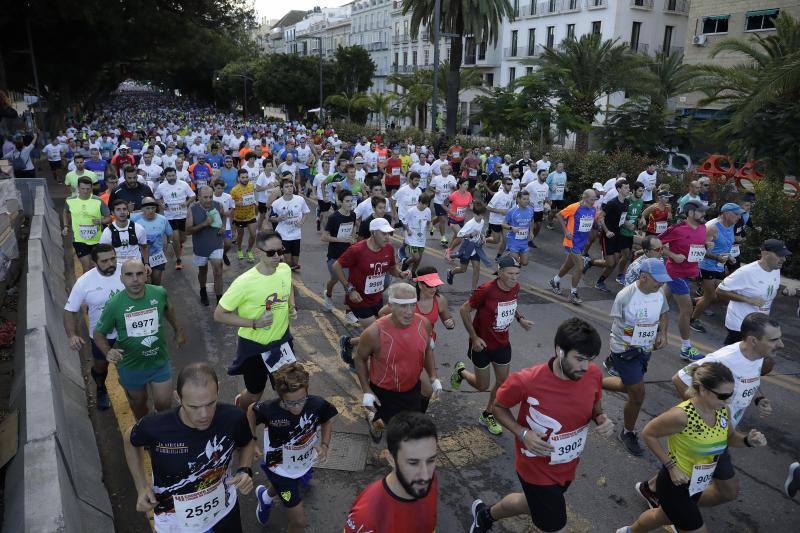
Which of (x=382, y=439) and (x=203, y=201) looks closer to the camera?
(x=382, y=439)

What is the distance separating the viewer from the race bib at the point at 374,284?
23.0 ft

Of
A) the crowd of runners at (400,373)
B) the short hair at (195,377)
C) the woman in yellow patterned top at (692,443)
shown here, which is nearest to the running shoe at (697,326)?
the crowd of runners at (400,373)

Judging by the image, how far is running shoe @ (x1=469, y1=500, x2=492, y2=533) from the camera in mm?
Answer: 4293

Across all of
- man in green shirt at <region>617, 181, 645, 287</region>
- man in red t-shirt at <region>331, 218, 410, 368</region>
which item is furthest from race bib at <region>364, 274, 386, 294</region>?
man in green shirt at <region>617, 181, 645, 287</region>

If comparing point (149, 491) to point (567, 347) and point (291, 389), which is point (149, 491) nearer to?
point (291, 389)

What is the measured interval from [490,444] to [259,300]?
2.56m

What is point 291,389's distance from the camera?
3834 mm

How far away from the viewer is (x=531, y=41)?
168 ft

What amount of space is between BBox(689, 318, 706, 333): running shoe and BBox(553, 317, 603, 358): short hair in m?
6.17

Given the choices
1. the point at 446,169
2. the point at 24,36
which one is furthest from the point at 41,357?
the point at 24,36

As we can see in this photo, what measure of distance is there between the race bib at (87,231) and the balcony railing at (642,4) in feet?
142

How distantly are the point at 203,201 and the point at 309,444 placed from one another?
587 cm

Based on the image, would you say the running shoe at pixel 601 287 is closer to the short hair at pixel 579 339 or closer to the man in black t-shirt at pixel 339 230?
the man in black t-shirt at pixel 339 230

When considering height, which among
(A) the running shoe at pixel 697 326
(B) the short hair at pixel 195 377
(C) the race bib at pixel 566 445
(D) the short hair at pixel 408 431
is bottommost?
(A) the running shoe at pixel 697 326
